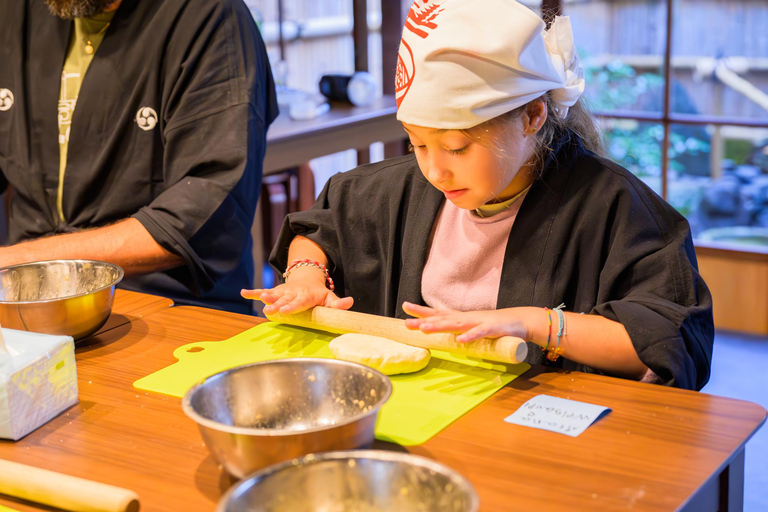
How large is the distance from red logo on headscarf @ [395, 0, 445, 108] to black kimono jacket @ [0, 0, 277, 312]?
0.59m

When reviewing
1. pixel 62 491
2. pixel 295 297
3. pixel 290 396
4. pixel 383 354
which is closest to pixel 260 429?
pixel 290 396

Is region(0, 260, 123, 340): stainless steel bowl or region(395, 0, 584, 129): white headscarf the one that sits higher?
region(395, 0, 584, 129): white headscarf

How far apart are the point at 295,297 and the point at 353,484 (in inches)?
23.1

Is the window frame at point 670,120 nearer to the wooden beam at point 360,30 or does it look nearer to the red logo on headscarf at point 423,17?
the wooden beam at point 360,30

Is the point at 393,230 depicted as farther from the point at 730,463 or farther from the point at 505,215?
the point at 730,463

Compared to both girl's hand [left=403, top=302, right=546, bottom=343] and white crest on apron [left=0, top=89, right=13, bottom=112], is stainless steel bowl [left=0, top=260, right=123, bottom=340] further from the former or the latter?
white crest on apron [left=0, top=89, right=13, bottom=112]

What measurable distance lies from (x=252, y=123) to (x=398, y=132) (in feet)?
5.44

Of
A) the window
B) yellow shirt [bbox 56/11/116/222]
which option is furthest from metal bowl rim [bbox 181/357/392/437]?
the window

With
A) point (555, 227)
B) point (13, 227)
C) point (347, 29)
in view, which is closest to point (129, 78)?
point (13, 227)

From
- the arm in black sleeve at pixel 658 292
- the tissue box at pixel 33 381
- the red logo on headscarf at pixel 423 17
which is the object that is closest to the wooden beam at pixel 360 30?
the red logo on headscarf at pixel 423 17

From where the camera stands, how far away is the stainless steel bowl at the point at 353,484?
0.71m

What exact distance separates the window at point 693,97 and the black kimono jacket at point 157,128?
1972 mm

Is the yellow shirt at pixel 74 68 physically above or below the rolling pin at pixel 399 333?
above

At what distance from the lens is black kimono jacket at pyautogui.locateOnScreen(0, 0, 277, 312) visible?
5.84 feet
